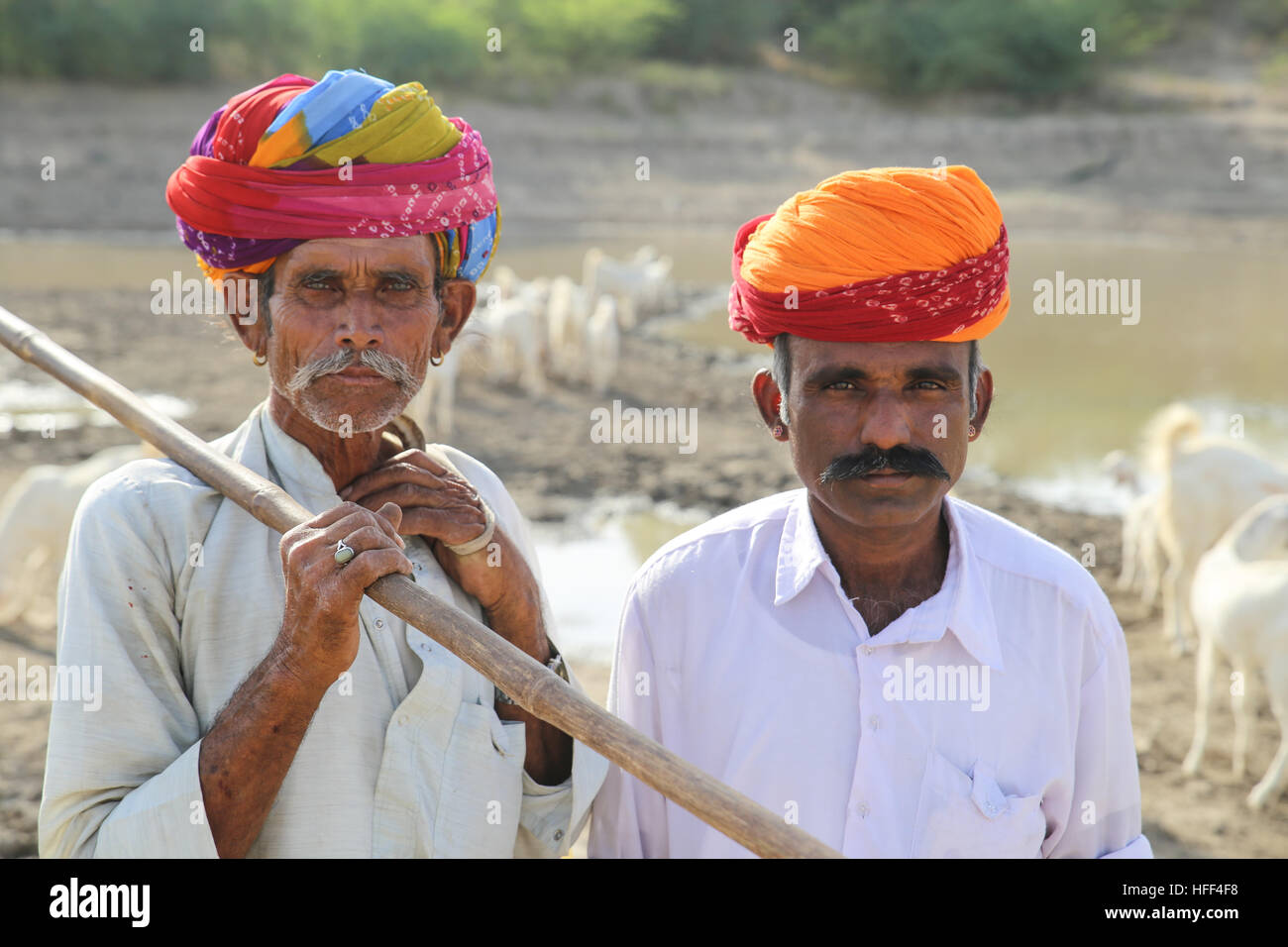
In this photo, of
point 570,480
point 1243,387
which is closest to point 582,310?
point 570,480

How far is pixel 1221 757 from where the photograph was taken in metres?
5.62

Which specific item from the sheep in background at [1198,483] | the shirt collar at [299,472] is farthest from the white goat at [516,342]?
the shirt collar at [299,472]

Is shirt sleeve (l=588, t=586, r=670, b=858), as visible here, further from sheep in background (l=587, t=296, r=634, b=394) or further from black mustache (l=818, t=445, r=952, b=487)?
sheep in background (l=587, t=296, r=634, b=394)

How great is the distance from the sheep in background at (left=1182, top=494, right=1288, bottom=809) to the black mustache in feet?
11.3

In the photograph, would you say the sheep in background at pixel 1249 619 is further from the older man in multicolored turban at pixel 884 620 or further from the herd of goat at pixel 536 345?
the herd of goat at pixel 536 345

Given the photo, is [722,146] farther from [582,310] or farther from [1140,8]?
[1140,8]

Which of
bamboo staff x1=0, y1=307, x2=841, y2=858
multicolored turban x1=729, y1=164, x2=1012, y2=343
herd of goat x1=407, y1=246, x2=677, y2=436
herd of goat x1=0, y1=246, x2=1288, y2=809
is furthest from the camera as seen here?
herd of goat x1=407, y1=246, x2=677, y2=436

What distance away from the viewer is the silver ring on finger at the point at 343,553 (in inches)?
70.8

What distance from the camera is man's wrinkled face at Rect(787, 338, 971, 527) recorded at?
2.10 m

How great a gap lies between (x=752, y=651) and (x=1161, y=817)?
12.0 feet

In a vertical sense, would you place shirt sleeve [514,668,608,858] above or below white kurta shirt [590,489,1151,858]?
below

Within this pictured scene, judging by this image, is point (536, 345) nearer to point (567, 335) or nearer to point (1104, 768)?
point (567, 335)

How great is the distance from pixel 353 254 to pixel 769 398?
0.76 meters

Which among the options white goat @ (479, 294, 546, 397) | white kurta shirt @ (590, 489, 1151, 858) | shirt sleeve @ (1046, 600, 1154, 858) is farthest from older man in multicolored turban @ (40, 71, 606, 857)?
white goat @ (479, 294, 546, 397)
